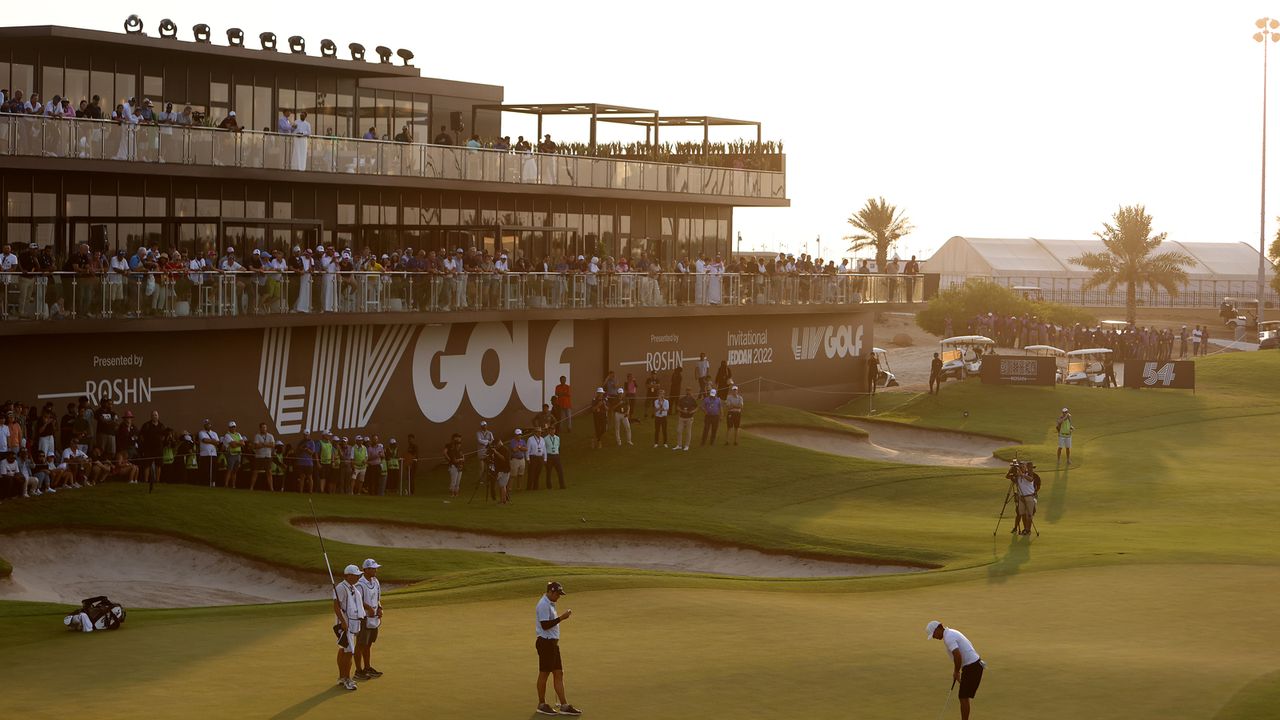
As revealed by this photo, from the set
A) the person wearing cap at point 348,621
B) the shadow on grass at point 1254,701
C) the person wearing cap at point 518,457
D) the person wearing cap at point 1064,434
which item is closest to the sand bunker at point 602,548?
the person wearing cap at point 518,457

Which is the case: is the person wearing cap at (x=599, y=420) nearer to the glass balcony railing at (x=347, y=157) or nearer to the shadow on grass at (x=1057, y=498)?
the glass balcony railing at (x=347, y=157)

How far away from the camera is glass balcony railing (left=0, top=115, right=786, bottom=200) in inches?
1486

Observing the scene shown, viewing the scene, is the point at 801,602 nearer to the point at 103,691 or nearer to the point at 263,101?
the point at 103,691

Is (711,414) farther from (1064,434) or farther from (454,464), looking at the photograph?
(1064,434)

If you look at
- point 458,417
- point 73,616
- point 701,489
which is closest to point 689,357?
point 458,417

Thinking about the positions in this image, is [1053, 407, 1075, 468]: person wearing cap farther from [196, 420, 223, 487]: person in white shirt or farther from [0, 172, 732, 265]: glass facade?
[196, 420, 223, 487]: person in white shirt

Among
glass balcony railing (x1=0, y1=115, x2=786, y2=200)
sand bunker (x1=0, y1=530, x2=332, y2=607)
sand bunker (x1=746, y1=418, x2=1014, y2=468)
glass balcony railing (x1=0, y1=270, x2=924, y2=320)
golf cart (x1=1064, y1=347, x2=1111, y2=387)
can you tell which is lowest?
sand bunker (x1=0, y1=530, x2=332, y2=607)

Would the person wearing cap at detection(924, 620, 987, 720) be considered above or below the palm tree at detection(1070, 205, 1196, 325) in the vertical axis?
below

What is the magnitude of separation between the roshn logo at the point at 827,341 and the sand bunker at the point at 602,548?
29.8m

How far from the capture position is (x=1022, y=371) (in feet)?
210

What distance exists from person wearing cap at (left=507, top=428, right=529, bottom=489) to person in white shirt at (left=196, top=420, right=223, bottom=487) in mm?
7957

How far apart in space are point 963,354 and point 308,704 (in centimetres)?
5922

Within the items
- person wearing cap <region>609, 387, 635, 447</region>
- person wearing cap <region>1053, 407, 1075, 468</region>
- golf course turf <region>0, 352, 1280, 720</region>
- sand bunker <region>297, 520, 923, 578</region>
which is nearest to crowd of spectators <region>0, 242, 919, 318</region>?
person wearing cap <region>609, 387, 635, 447</region>

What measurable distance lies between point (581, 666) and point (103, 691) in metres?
6.43
